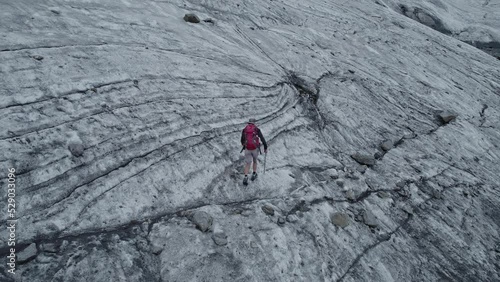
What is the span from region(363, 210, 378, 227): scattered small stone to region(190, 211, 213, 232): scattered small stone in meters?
4.52

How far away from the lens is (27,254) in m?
6.05

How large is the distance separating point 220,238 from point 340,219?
3.49m

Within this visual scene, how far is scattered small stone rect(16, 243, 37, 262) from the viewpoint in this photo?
5.98 m

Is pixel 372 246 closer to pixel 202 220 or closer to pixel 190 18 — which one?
pixel 202 220

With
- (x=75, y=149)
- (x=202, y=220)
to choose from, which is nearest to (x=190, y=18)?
(x=75, y=149)

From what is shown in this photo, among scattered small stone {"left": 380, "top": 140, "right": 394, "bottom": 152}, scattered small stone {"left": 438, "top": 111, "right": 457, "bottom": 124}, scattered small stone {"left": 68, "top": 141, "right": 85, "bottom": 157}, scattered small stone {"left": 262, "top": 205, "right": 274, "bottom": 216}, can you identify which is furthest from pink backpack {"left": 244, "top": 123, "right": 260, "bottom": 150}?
scattered small stone {"left": 438, "top": 111, "right": 457, "bottom": 124}

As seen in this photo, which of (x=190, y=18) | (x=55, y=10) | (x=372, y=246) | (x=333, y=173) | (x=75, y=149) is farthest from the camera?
(x=190, y=18)

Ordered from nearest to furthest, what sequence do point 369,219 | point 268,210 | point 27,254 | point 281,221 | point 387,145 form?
1. point 27,254
2. point 281,221
3. point 268,210
4. point 369,219
5. point 387,145

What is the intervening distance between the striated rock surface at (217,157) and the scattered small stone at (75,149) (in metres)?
0.04

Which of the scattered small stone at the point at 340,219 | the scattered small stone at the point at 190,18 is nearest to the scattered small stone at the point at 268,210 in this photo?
the scattered small stone at the point at 340,219

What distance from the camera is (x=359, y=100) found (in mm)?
14047

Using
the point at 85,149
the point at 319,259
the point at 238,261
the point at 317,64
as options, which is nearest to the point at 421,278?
the point at 319,259

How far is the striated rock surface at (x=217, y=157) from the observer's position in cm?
707

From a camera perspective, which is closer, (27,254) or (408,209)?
(27,254)
